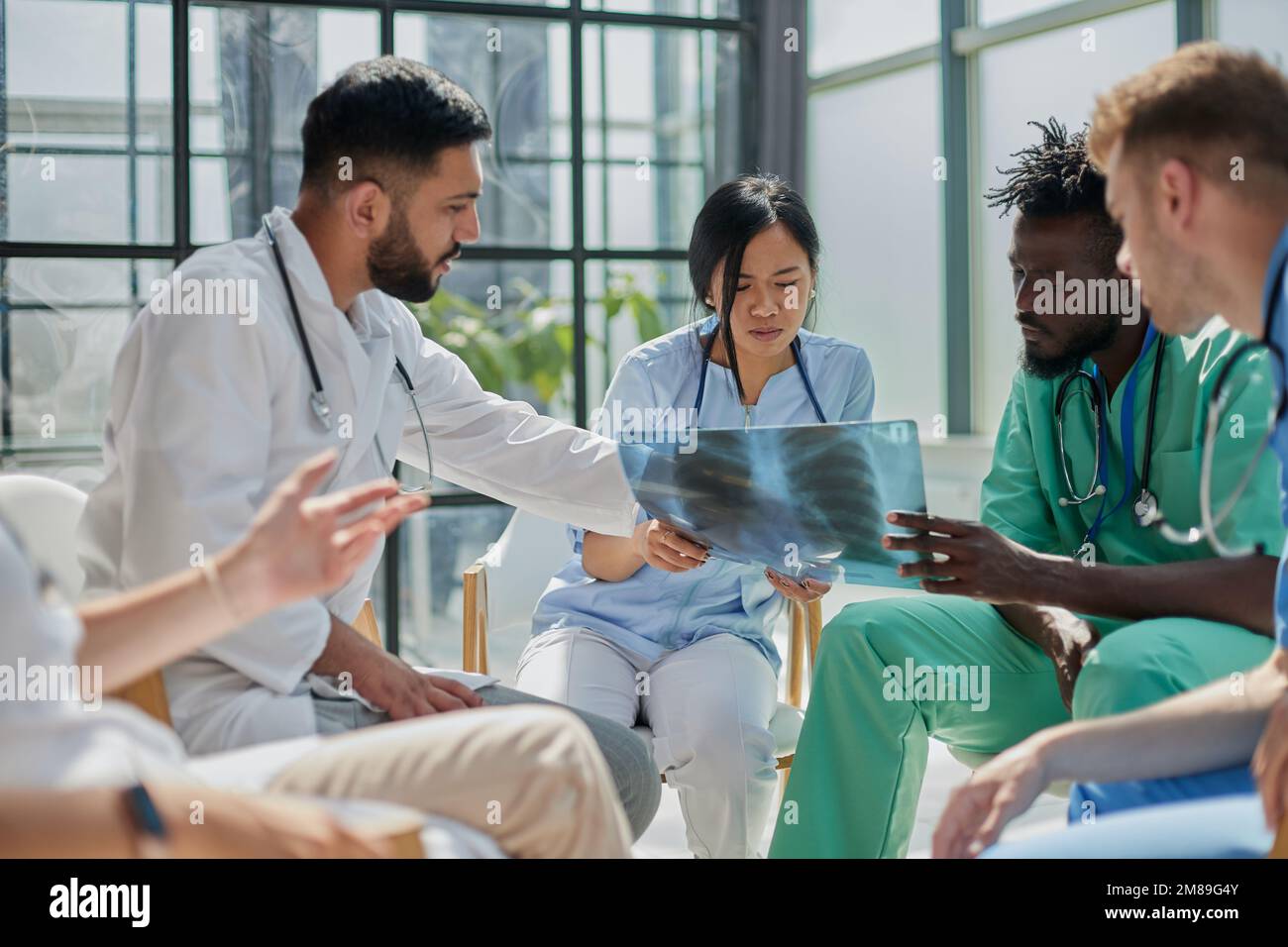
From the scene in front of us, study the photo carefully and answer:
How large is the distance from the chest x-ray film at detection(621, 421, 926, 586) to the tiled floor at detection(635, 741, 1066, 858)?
0.89 meters

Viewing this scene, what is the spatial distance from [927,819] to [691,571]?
41.0 inches

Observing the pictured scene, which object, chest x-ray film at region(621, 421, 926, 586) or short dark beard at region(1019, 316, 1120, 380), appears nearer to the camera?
chest x-ray film at region(621, 421, 926, 586)

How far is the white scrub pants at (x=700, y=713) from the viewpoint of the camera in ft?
6.90

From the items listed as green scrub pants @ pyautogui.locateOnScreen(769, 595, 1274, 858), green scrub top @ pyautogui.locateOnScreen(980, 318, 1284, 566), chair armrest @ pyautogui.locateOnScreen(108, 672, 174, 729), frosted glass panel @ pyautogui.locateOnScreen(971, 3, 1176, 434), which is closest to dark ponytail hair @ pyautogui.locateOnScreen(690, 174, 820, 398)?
green scrub top @ pyautogui.locateOnScreen(980, 318, 1284, 566)

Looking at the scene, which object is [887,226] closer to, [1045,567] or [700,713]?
[700,713]

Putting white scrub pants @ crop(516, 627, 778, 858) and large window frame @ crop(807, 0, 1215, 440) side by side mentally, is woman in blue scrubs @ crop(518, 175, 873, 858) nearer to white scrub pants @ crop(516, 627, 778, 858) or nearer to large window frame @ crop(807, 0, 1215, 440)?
white scrub pants @ crop(516, 627, 778, 858)

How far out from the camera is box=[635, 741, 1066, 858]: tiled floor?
8.91 feet

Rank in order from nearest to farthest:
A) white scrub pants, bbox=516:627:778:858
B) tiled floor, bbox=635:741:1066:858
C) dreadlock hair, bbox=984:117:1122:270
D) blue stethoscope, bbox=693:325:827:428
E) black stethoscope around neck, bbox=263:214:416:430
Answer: black stethoscope around neck, bbox=263:214:416:430, dreadlock hair, bbox=984:117:1122:270, white scrub pants, bbox=516:627:778:858, blue stethoscope, bbox=693:325:827:428, tiled floor, bbox=635:741:1066:858

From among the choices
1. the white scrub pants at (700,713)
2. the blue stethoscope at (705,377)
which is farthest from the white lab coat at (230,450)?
the blue stethoscope at (705,377)

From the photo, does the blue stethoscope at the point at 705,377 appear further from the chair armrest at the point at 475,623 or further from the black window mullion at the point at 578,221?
the black window mullion at the point at 578,221

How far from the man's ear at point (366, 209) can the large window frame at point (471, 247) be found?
82.8 inches

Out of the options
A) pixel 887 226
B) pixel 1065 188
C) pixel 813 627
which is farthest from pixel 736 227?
pixel 887 226

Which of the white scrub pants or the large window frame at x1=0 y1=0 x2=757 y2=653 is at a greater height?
the large window frame at x1=0 y1=0 x2=757 y2=653

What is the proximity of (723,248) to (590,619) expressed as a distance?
0.72 meters
